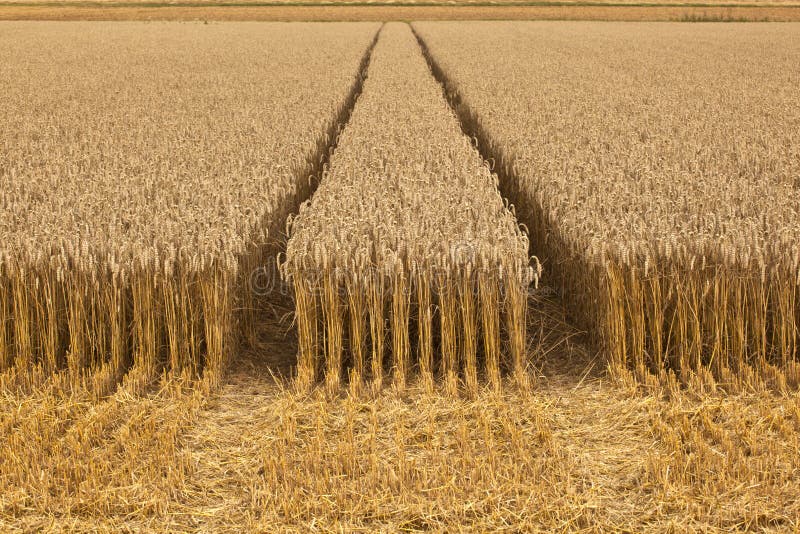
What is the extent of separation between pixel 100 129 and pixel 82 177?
9.46 ft

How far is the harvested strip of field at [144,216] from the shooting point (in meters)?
4.43

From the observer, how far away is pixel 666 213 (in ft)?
16.7

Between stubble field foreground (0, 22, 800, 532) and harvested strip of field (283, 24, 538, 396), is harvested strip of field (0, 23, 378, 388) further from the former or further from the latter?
harvested strip of field (283, 24, 538, 396)

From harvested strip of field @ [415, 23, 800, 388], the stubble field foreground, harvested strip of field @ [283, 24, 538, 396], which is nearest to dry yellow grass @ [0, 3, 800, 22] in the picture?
harvested strip of field @ [415, 23, 800, 388]

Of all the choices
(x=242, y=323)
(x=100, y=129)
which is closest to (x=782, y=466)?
(x=242, y=323)

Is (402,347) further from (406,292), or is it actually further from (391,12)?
(391,12)

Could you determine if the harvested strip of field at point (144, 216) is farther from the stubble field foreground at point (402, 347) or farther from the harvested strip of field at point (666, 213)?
the harvested strip of field at point (666, 213)

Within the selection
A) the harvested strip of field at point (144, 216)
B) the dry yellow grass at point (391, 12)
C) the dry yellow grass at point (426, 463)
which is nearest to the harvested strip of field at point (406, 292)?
the dry yellow grass at point (426, 463)

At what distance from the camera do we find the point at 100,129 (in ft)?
30.1

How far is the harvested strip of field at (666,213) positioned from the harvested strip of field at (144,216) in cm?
201

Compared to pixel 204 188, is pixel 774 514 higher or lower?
lower

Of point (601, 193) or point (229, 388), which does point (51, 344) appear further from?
point (601, 193)

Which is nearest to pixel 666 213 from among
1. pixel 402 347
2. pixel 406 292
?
pixel 406 292

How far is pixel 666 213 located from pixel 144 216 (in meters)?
3.30
